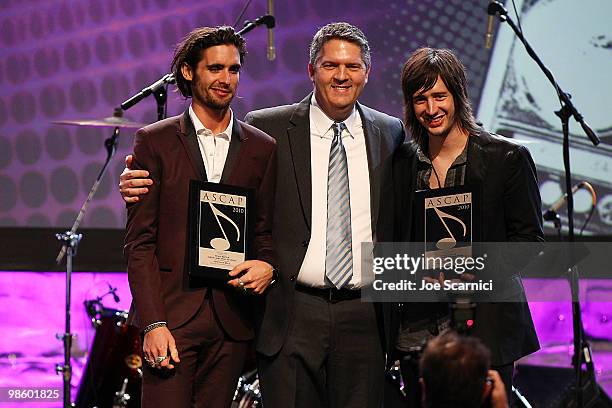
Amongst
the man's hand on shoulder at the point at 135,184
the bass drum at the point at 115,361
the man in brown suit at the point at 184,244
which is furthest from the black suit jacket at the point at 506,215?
the bass drum at the point at 115,361

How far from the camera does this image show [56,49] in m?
5.94

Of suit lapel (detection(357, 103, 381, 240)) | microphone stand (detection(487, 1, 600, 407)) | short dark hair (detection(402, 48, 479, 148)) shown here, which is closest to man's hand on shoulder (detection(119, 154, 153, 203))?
suit lapel (detection(357, 103, 381, 240))

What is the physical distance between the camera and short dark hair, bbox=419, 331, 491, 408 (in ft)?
6.82

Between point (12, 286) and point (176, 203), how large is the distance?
3540mm

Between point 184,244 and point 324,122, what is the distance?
77 centimetres

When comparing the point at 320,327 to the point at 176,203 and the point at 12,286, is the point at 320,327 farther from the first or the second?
the point at 12,286

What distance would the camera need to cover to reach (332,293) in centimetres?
325

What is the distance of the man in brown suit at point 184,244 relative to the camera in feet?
9.71

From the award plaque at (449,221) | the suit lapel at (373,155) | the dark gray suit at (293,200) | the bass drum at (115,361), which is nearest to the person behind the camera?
the award plaque at (449,221)

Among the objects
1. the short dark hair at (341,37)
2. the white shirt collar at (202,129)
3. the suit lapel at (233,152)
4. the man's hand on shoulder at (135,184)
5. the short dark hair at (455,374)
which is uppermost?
the short dark hair at (341,37)

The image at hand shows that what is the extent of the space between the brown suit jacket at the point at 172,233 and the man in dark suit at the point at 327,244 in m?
0.16

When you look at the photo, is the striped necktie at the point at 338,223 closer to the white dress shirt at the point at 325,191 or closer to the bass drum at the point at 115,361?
the white dress shirt at the point at 325,191

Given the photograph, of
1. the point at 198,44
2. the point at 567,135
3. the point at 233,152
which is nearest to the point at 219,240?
the point at 233,152

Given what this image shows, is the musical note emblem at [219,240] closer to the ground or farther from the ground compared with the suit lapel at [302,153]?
closer to the ground
